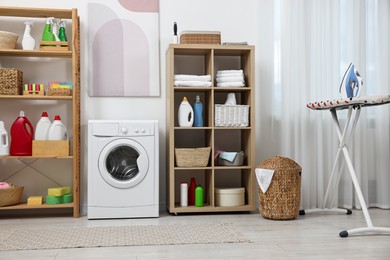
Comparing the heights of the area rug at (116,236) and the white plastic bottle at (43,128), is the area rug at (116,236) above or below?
below

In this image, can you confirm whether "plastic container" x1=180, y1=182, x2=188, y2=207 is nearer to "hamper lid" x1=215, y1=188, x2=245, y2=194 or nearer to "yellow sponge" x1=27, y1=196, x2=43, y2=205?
"hamper lid" x1=215, y1=188, x2=245, y2=194

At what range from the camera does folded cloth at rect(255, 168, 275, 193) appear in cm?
359

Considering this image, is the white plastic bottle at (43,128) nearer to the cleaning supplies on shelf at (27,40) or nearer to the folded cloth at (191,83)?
the cleaning supplies on shelf at (27,40)

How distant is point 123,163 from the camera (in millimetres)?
3816

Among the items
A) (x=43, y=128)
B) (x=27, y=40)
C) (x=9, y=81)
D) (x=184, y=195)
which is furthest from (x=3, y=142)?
(x=184, y=195)

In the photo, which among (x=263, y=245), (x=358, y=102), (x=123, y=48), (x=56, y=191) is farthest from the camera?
(x=123, y=48)

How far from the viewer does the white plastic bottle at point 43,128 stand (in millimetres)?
3822

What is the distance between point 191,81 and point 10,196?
1.60 metres

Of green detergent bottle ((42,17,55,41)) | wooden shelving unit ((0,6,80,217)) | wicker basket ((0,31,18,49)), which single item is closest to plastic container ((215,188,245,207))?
wooden shelving unit ((0,6,80,217))

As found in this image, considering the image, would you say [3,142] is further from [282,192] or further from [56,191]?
[282,192]

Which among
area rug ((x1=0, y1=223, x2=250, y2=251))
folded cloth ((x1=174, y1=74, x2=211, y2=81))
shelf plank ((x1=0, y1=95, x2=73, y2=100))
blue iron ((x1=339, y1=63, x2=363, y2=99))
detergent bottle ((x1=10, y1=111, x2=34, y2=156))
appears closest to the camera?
area rug ((x1=0, y1=223, x2=250, y2=251))

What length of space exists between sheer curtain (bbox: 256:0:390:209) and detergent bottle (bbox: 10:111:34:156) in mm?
1851

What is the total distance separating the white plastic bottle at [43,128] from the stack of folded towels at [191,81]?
3.35ft

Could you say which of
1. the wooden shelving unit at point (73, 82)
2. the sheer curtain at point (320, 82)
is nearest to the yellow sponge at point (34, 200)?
the wooden shelving unit at point (73, 82)
